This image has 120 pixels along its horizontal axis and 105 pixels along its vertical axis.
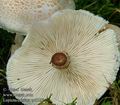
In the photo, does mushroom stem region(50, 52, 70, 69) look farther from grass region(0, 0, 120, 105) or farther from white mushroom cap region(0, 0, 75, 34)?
grass region(0, 0, 120, 105)

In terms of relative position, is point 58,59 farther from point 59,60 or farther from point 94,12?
point 94,12

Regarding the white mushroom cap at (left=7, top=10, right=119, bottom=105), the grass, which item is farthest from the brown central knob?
the grass

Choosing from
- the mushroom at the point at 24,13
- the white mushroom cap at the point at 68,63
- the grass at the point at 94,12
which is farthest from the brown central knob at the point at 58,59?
the grass at the point at 94,12

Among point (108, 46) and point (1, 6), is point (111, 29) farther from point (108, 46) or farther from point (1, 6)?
point (1, 6)

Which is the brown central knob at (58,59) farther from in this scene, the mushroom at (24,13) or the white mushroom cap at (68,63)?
the mushroom at (24,13)

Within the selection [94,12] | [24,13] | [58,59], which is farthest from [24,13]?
[94,12]

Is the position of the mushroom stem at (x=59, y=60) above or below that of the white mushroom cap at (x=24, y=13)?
below

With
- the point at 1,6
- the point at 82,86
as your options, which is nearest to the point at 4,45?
the point at 1,6
